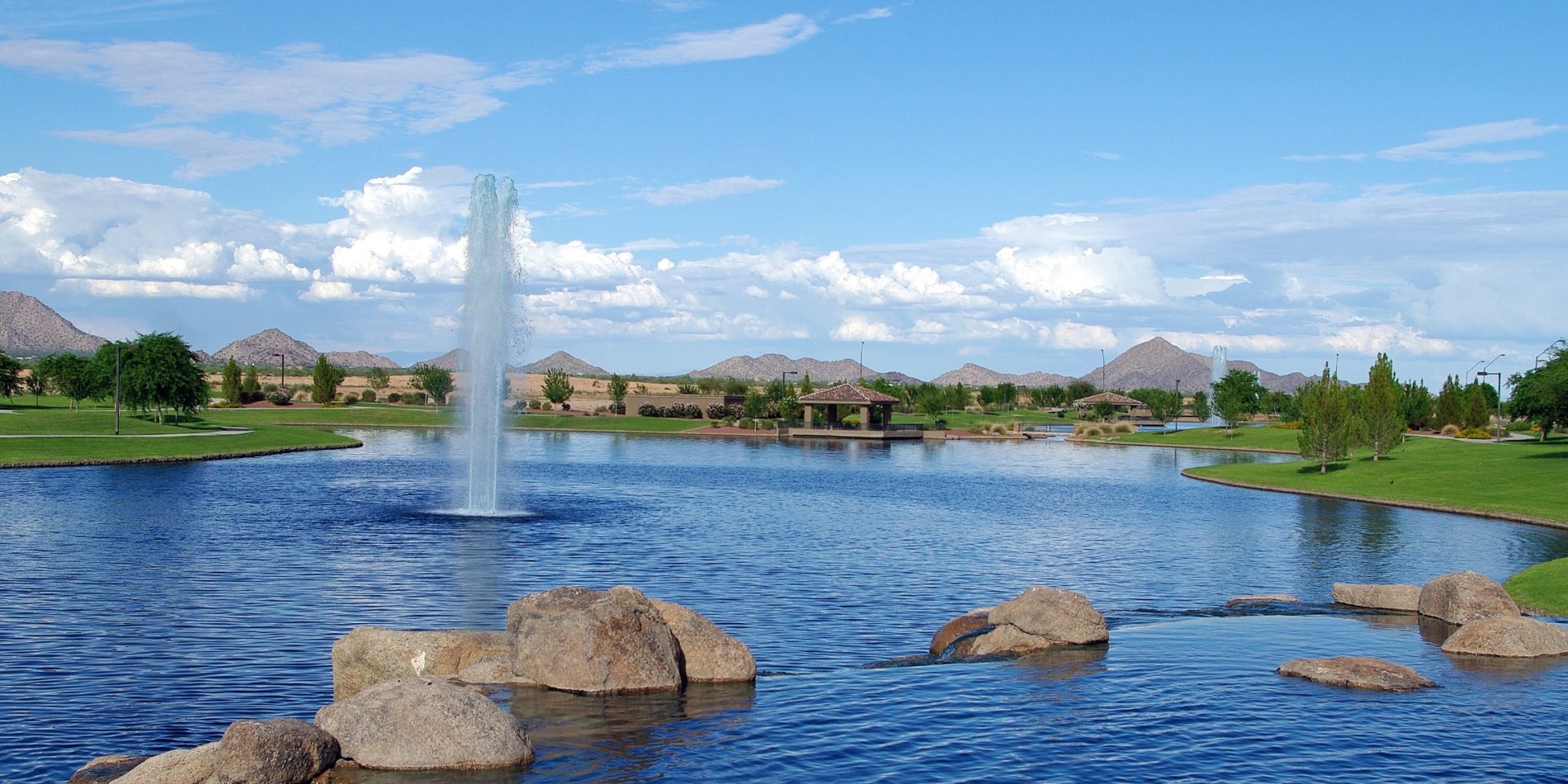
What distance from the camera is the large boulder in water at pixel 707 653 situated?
21734 mm

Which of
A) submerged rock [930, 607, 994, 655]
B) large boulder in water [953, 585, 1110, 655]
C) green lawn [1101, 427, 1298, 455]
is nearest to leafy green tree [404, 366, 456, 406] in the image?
green lawn [1101, 427, 1298, 455]

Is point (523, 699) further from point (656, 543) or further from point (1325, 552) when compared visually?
point (1325, 552)

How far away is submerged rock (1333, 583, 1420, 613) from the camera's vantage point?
3016cm

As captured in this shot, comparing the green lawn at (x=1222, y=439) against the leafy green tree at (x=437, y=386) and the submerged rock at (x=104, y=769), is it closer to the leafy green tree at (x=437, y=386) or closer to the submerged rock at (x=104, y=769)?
the leafy green tree at (x=437, y=386)

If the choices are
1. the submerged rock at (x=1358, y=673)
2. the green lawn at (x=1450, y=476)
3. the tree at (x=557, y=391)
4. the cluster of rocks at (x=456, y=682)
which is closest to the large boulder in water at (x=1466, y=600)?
the submerged rock at (x=1358, y=673)

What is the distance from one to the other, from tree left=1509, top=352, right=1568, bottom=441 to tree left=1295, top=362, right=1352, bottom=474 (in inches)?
555

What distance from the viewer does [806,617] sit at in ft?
95.5

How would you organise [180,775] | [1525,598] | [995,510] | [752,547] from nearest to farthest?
[180,775] → [1525,598] → [752,547] → [995,510]

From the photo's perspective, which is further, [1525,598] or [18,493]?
[18,493]

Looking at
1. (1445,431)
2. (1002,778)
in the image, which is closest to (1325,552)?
(1002,778)

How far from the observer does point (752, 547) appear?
42188mm

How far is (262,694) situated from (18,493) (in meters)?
41.3

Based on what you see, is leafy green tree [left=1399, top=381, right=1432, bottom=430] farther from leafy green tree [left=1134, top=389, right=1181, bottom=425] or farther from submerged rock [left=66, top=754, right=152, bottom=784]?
submerged rock [left=66, top=754, right=152, bottom=784]

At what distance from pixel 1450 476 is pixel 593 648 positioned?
59.8 meters
